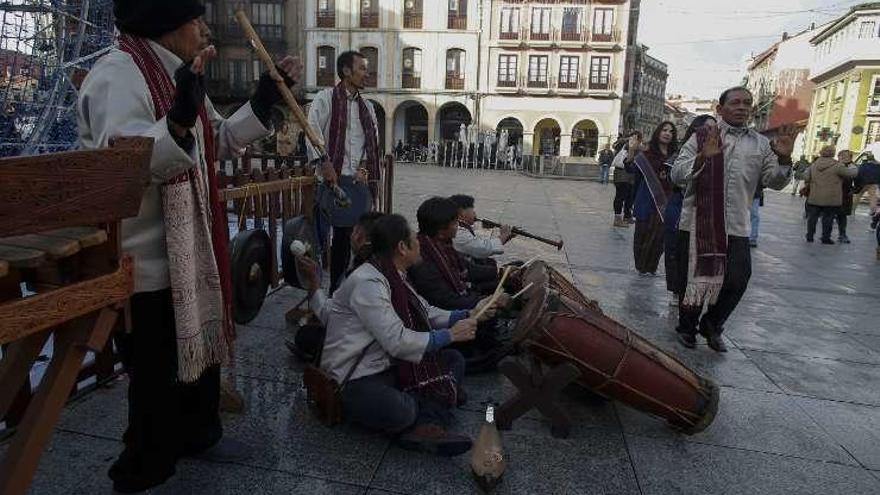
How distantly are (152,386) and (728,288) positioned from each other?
3.62m

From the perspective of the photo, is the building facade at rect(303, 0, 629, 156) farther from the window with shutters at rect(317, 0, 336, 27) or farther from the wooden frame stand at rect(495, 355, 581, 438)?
the wooden frame stand at rect(495, 355, 581, 438)

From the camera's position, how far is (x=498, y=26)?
107 feet

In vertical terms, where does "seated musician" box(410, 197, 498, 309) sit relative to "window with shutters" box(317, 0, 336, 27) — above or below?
below

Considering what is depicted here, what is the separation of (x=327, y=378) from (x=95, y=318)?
46.4 inches

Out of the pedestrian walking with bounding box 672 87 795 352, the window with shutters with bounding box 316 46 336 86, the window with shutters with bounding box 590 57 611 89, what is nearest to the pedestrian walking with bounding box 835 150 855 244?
the pedestrian walking with bounding box 672 87 795 352

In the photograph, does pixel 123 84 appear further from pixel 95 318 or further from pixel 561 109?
pixel 561 109

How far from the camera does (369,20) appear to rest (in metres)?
32.6

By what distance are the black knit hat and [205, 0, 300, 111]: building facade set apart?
1336 inches

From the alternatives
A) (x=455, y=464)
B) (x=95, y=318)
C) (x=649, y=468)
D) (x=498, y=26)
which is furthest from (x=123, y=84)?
(x=498, y=26)

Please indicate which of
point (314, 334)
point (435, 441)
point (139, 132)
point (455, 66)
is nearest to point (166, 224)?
point (139, 132)

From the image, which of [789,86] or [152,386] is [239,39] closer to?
[152,386]

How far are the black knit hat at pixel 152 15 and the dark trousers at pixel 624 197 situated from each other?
8.84m

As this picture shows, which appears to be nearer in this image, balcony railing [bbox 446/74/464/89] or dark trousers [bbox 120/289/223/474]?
dark trousers [bbox 120/289/223/474]

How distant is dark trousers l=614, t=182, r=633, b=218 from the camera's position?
32.2ft
